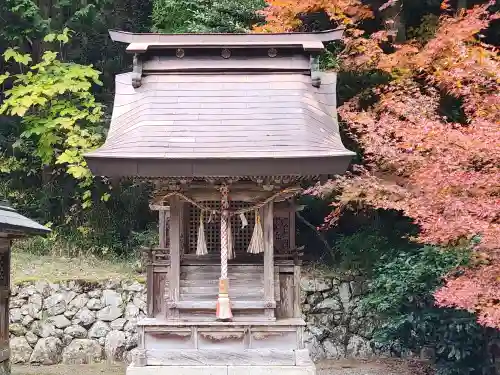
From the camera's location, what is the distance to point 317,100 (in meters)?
8.95

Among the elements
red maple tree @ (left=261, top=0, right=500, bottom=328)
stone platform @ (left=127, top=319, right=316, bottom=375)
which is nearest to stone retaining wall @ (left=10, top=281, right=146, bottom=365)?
stone platform @ (left=127, top=319, right=316, bottom=375)

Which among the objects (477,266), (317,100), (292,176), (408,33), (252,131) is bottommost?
(477,266)

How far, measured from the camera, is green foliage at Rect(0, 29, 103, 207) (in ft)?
45.1

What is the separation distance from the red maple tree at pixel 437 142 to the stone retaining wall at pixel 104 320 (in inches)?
94.1

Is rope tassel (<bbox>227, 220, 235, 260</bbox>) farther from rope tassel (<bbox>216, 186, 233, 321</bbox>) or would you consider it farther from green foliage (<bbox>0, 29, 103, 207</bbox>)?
green foliage (<bbox>0, 29, 103, 207</bbox>)

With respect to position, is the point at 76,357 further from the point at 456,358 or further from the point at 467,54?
the point at 467,54

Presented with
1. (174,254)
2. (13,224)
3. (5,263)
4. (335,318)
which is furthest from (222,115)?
(335,318)

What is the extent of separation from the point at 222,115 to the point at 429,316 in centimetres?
467

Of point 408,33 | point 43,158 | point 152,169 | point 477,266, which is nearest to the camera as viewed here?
point 152,169

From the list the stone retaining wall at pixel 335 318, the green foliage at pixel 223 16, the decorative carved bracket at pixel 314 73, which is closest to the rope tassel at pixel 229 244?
the decorative carved bracket at pixel 314 73

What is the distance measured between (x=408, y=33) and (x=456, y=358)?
21.9ft

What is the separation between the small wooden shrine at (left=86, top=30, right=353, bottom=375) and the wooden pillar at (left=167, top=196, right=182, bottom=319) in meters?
0.02

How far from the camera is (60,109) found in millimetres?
14422

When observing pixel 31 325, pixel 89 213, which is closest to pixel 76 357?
pixel 31 325
